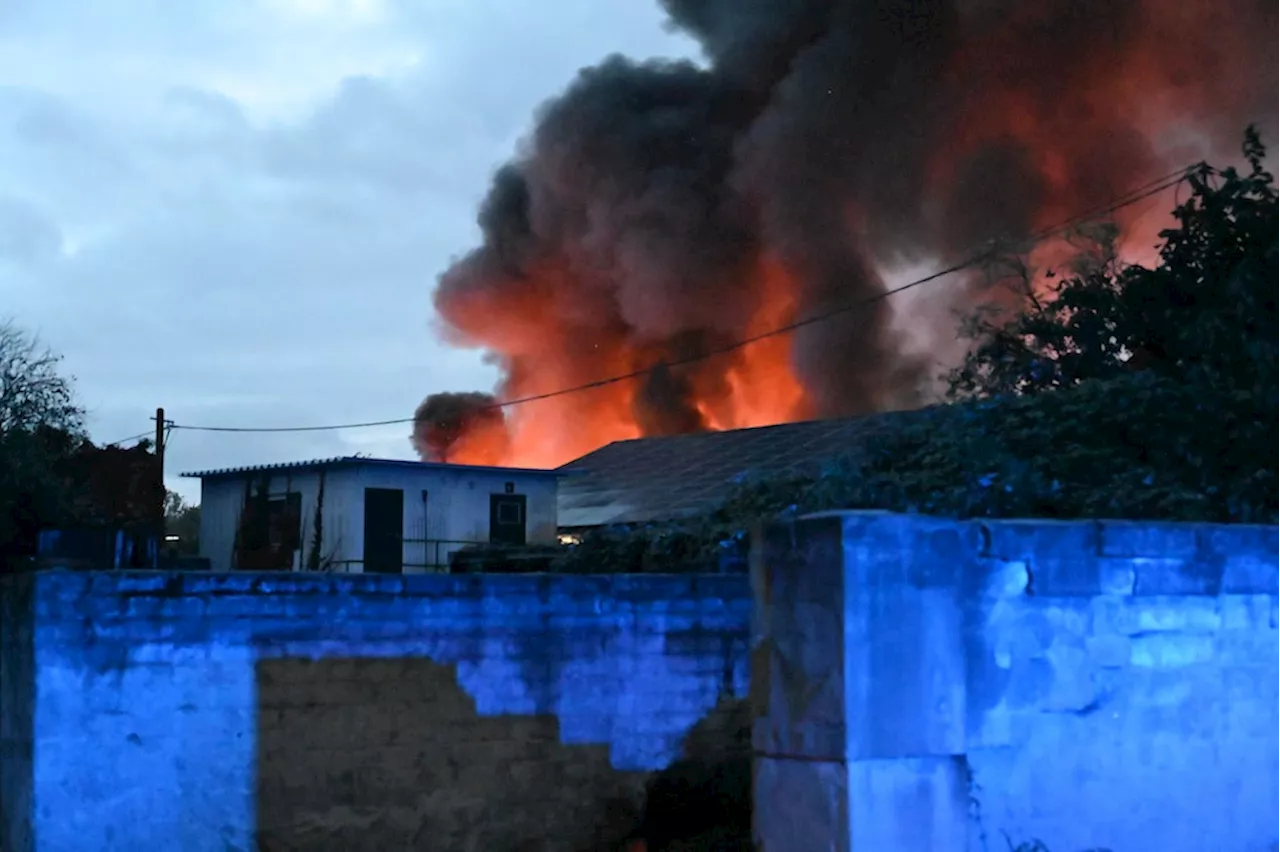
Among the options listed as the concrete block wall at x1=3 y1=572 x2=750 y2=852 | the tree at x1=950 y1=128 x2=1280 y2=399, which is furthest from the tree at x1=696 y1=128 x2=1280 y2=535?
the concrete block wall at x1=3 y1=572 x2=750 y2=852

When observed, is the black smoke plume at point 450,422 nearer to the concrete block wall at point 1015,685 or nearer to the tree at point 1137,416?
the tree at point 1137,416

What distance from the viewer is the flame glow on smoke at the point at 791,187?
108ft

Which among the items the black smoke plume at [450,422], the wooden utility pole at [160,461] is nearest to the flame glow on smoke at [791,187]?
the black smoke plume at [450,422]

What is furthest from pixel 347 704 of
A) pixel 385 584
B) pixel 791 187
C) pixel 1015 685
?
pixel 791 187

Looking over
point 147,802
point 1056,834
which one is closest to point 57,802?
point 147,802

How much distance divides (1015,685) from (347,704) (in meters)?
3.91

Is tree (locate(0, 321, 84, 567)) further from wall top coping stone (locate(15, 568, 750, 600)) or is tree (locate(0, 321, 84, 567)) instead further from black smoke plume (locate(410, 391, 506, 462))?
black smoke plume (locate(410, 391, 506, 462))

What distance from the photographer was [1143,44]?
3403cm

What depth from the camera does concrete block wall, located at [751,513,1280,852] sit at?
5.54 metres

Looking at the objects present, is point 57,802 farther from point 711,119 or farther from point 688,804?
point 711,119

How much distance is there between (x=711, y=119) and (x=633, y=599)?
33.6m

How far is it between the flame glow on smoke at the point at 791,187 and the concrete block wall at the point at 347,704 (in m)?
25.0

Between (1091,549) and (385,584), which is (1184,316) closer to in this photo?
(1091,549)

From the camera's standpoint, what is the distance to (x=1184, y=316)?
16766 mm
